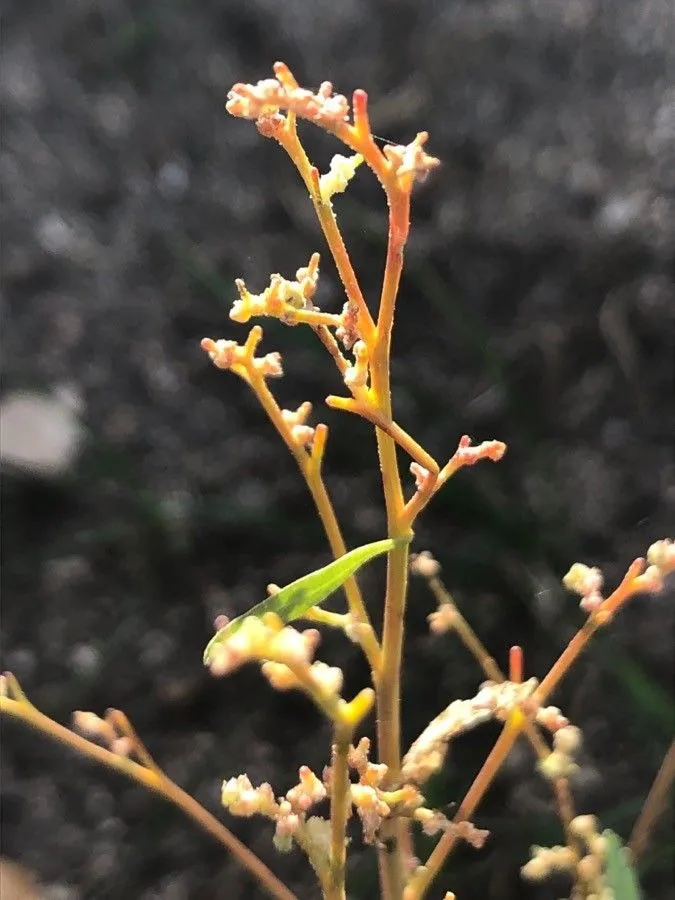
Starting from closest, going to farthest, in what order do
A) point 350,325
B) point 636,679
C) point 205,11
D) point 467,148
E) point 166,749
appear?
point 350,325 → point 636,679 → point 166,749 → point 467,148 → point 205,11

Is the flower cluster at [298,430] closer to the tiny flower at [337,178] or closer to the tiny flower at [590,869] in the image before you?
the tiny flower at [337,178]

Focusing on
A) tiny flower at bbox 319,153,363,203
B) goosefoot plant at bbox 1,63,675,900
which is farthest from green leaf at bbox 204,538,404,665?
tiny flower at bbox 319,153,363,203

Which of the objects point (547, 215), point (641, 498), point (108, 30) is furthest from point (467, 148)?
point (108, 30)

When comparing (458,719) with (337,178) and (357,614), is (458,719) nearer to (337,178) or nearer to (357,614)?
(357,614)

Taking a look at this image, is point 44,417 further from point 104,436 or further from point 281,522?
point 281,522

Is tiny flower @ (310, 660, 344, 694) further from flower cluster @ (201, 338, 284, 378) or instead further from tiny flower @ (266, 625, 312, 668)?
flower cluster @ (201, 338, 284, 378)

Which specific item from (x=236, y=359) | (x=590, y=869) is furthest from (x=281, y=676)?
(x=590, y=869)

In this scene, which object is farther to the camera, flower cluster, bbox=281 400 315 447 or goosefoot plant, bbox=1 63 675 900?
flower cluster, bbox=281 400 315 447

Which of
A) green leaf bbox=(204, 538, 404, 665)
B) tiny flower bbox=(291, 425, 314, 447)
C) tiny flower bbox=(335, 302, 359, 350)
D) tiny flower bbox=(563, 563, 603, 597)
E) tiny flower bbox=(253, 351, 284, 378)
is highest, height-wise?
tiny flower bbox=(253, 351, 284, 378)
